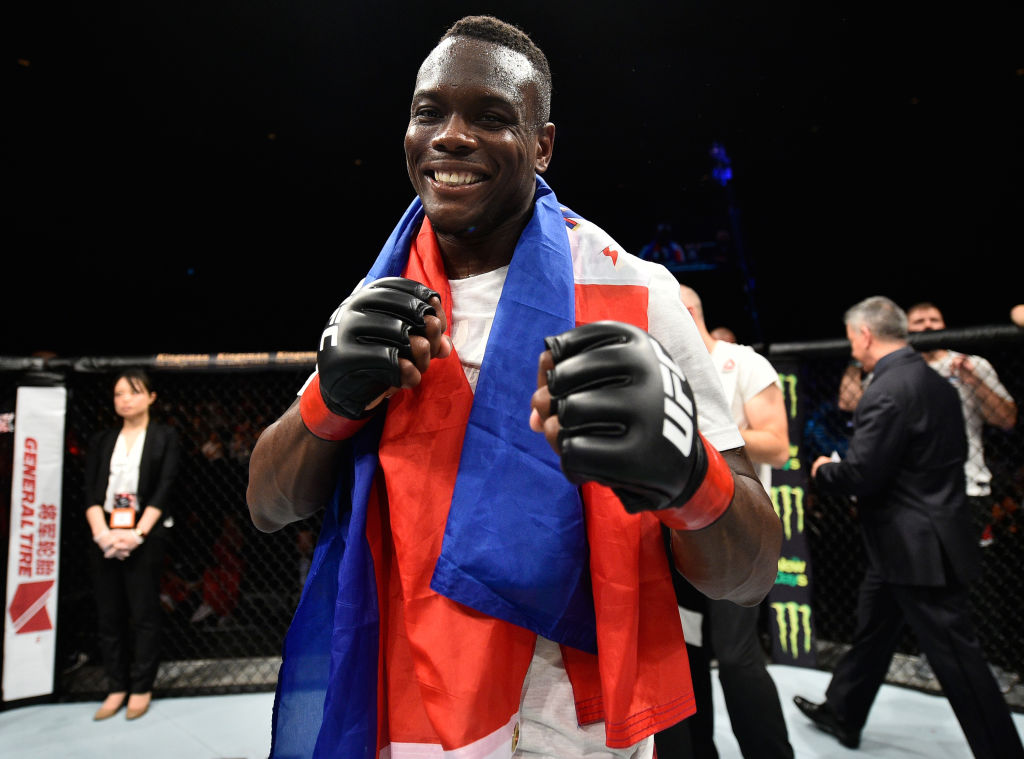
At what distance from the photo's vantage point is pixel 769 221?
21.3ft

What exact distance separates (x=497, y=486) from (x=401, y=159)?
6244 millimetres

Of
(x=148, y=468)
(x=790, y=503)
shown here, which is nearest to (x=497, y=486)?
(x=790, y=503)

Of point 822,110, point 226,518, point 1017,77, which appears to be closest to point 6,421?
point 226,518

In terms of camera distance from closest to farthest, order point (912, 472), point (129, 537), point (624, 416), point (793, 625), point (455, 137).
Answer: point (624, 416) → point (455, 137) → point (912, 472) → point (129, 537) → point (793, 625)

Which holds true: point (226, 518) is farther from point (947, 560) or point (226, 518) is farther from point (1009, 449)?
point (1009, 449)

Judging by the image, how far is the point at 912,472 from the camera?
249 cm

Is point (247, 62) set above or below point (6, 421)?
above

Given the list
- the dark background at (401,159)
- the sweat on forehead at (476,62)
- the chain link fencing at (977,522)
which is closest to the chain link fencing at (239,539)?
the chain link fencing at (977,522)

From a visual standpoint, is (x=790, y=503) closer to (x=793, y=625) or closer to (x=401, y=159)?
(x=793, y=625)

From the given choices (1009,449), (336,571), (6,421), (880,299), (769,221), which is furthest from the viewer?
(769,221)

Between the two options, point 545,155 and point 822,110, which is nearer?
point 545,155

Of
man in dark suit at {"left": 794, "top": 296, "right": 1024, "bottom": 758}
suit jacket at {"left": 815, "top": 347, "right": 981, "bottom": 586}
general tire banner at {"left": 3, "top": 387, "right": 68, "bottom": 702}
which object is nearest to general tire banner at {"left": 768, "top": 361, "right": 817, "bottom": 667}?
man in dark suit at {"left": 794, "top": 296, "right": 1024, "bottom": 758}

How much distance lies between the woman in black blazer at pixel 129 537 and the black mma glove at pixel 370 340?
2.85 meters

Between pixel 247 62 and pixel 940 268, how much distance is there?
19.7ft
